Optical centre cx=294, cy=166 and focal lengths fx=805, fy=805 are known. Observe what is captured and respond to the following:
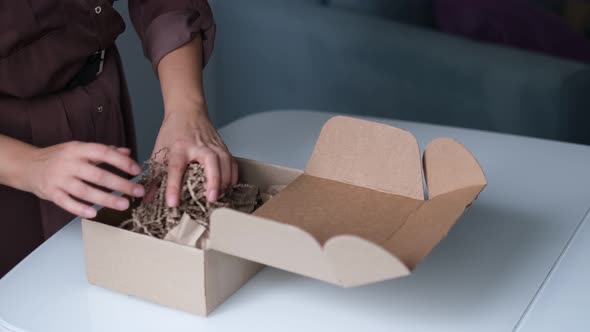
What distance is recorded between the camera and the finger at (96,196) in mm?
804

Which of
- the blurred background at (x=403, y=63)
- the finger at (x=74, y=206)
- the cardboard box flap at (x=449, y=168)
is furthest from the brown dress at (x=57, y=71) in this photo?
the blurred background at (x=403, y=63)

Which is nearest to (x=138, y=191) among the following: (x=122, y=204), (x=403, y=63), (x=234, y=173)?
(x=122, y=204)

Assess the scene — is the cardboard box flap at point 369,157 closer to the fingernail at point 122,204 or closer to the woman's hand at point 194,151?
the woman's hand at point 194,151

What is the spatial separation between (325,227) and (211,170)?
137 millimetres

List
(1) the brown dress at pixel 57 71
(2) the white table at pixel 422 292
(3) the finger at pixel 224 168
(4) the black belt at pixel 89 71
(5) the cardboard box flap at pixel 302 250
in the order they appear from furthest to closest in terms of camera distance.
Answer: (4) the black belt at pixel 89 71, (1) the brown dress at pixel 57 71, (3) the finger at pixel 224 168, (2) the white table at pixel 422 292, (5) the cardboard box flap at pixel 302 250

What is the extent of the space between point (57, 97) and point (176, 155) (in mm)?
281

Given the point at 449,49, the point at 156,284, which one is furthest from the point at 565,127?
the point at 156,284

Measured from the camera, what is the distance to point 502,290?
85cm

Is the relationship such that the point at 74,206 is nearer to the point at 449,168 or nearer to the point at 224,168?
the point at 224,168

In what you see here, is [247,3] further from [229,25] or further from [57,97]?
[57,97]

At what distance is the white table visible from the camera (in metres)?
0.79

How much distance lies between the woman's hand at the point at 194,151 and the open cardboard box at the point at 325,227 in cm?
5

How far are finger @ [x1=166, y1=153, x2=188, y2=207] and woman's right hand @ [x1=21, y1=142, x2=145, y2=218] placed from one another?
0.03 metres

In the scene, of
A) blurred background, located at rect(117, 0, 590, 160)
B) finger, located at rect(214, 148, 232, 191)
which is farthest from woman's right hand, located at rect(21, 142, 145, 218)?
blurred background, located at rect(117, 0, 590, 160)
